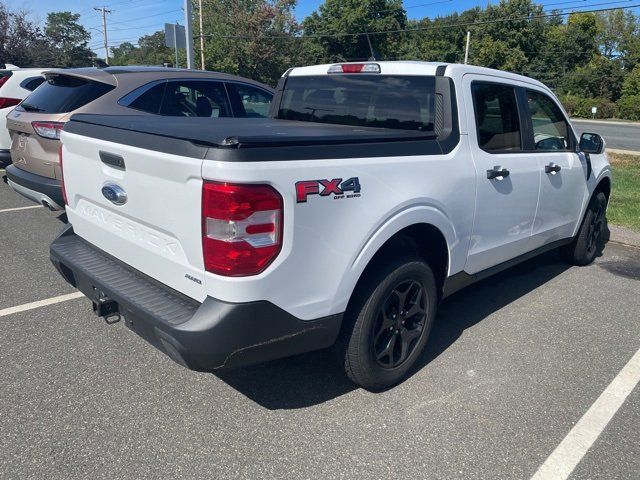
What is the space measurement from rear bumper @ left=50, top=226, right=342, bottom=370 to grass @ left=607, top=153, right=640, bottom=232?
Answer: 240 inches

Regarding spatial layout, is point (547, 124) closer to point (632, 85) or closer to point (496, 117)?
point (496, 117)

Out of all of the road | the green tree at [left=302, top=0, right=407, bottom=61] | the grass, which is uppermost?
the green tree at [left=302, top=0, right=407, bottom=61]

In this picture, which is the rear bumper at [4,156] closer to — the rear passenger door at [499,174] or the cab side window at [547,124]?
the rear passenger door at [499,174]

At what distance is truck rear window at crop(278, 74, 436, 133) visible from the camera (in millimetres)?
3504

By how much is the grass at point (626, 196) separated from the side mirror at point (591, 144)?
2.42 m

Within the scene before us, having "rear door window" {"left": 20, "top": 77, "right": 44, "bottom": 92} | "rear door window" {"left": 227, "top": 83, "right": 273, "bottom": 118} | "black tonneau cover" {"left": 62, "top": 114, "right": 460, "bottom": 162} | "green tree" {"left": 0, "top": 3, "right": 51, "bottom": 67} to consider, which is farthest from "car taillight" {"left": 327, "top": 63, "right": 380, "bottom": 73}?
"green tree" {"left": 0, "top": 3, "right": 51, "bottom": 67}

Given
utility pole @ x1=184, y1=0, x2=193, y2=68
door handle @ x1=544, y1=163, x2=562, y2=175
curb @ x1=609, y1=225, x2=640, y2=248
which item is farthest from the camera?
utility pole @ x1=184, y1=0, x2=193, y2=68

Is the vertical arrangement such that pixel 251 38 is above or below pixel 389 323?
above

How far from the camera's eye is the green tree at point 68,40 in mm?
37250

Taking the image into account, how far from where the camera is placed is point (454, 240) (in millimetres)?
3334

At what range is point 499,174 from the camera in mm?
3588

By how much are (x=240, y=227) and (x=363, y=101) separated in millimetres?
2033

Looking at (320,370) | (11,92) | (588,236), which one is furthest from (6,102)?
(588,236)

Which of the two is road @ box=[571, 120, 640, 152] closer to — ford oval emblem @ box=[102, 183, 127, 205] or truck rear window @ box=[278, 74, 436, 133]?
truck rear window @ box=[278, 74, 436, 133]
